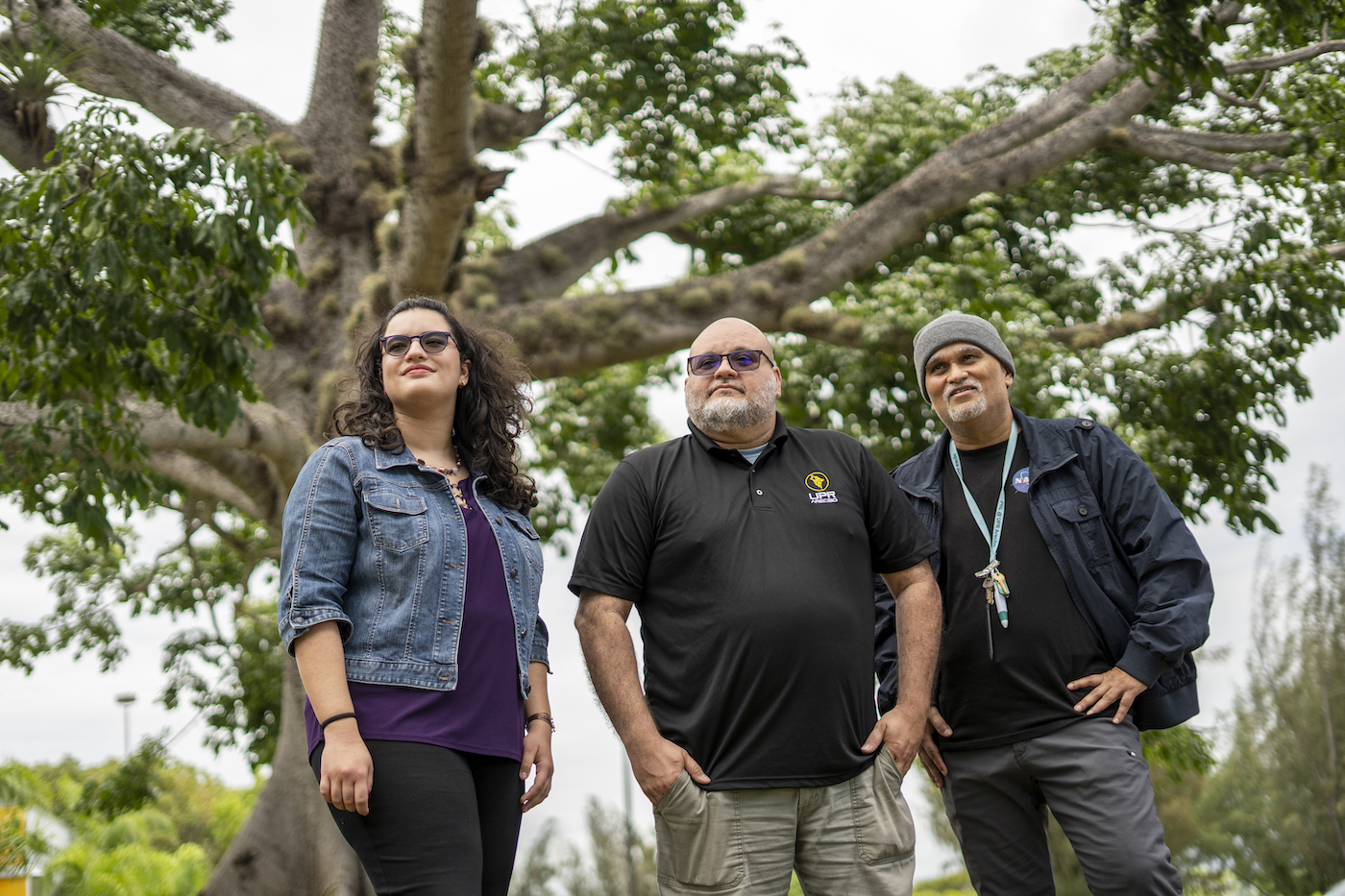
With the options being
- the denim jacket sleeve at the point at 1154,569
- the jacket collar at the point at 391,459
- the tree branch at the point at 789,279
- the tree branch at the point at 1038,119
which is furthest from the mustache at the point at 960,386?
the tree branch at the point at 1038,119

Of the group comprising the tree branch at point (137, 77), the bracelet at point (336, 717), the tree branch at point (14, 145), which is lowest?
the bracelet at point (336, 717)

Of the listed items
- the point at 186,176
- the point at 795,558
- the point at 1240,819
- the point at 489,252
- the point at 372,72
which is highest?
the point at 372,72

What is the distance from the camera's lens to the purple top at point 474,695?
2.51m

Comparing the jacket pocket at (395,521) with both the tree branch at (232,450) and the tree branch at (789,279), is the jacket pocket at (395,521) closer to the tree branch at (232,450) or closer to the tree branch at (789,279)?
the tree branch at (232,450)

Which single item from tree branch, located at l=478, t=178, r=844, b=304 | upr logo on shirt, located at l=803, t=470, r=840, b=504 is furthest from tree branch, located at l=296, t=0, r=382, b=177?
upr logo on shirt, located at l=803, t=470, r=840, b=504

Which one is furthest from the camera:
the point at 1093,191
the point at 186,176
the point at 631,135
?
the point at 1093,191

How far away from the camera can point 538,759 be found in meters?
2.87

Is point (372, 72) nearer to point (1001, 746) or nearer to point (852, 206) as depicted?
point (852, 206)

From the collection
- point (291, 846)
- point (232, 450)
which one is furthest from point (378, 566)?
point (232, 450)

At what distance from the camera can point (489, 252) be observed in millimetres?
10883

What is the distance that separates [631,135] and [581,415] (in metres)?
4.71

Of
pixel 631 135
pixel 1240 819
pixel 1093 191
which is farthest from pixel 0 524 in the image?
pixel 1240 819

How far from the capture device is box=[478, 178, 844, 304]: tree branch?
10758 mm

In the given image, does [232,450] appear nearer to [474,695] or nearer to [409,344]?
[409,344]
